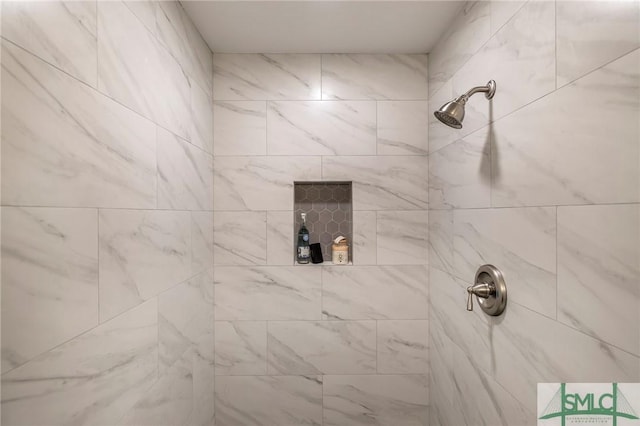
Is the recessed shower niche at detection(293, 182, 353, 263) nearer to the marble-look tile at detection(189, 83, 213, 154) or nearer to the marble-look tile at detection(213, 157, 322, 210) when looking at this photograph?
the marble-look tile at detection(213, 157, 322, 210)

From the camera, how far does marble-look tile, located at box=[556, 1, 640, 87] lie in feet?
2.00

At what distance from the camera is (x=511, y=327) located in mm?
989

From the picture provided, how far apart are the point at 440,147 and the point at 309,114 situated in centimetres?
69

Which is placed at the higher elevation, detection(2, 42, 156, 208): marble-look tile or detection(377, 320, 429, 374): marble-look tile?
detection(2, 42, 156, 208): marble-look tile

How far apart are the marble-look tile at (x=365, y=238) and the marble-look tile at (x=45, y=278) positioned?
1210 mm

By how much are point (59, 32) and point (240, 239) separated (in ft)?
3.87

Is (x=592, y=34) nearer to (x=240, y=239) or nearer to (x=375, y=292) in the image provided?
(x=375, y=292)

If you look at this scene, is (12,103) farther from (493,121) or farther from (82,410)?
(493,121)

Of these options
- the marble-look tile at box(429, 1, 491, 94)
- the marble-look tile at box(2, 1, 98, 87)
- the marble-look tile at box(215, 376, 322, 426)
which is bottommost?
the marble-look tile at box(215, 376, 322, 426)

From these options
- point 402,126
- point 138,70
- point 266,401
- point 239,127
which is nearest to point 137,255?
point 138,70

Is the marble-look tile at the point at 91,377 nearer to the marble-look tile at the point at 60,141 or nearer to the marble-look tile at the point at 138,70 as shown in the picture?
the marble-look tile at the point at 60,141

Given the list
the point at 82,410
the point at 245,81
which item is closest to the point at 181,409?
the point at 82,410

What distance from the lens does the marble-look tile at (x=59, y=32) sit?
58 cm

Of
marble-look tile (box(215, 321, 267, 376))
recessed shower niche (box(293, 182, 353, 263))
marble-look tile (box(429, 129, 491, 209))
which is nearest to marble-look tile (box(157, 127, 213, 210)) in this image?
recessed shower niche (box(293, 182, 353, 263))
